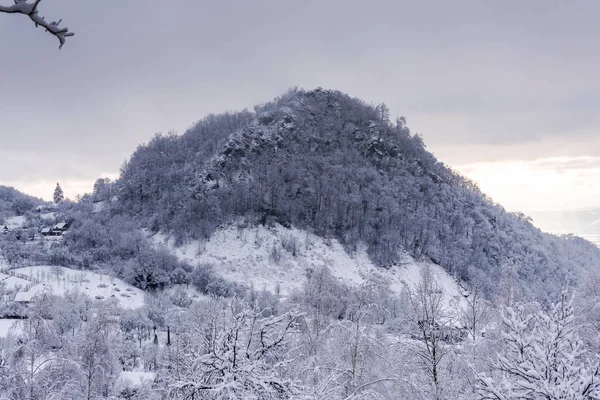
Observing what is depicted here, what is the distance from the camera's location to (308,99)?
17788 centimetres

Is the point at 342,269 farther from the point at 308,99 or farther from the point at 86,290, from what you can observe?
the point at 308,99

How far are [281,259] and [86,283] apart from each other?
3905cm

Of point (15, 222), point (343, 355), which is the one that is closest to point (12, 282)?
point (343, 355)

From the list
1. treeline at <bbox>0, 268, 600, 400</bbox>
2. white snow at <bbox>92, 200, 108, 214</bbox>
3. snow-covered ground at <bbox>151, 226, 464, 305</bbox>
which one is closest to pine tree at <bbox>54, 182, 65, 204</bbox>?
white snow at <bbox>92, 200, 108, 214</bbox>

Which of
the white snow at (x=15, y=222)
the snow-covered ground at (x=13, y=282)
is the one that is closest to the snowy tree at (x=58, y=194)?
the white snow at (x=15, y=222)

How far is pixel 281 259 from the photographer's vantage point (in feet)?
315

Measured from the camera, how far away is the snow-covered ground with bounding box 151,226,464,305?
90.2 meters

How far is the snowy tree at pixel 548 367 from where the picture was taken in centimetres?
673

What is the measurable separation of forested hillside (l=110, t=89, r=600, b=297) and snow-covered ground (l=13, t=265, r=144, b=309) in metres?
24.1

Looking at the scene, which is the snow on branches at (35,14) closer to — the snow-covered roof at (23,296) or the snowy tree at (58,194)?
the snow-covered roof at (23,296)

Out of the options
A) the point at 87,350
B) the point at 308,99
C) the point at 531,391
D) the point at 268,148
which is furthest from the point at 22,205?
the point at 531,391

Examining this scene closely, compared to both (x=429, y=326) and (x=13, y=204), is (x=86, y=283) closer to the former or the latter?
(x=429, y=326)

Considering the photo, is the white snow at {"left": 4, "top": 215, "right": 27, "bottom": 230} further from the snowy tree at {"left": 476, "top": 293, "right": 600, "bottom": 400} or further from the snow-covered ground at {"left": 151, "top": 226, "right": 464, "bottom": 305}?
the snowy tree at {"left": 476, "top": 293, "right": 600, "bottom": 400}

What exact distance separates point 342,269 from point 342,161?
53.9 metres
